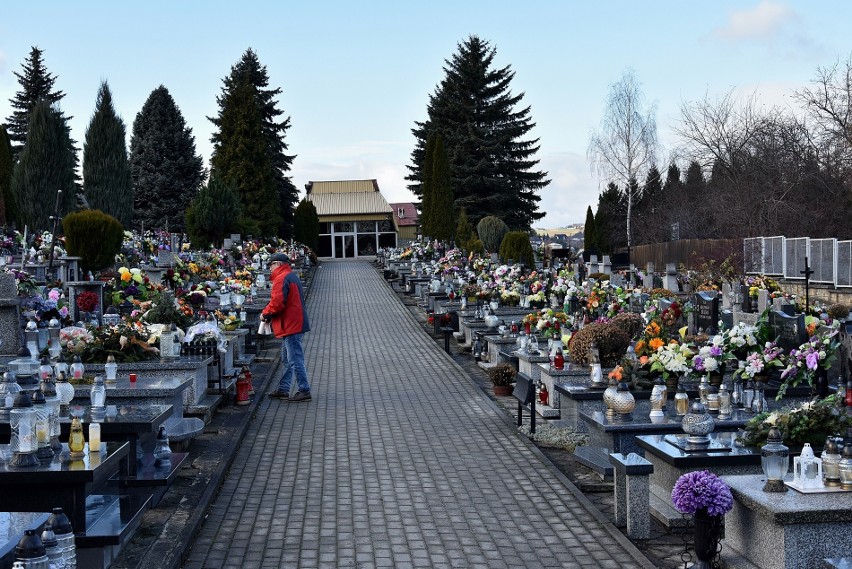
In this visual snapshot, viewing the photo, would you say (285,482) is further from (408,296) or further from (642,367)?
(408,296)

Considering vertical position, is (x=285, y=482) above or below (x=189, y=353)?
below

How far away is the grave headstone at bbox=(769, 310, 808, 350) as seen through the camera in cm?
1098

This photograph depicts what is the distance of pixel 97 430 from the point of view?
6.96 m

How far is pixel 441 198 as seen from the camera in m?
53.7

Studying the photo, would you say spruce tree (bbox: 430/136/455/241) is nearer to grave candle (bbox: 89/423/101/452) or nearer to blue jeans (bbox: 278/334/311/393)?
blue jeans (bbox: 278/334/311/393)

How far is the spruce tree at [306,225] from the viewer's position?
64.8 m

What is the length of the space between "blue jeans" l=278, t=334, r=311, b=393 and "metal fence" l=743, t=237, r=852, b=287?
57.9 feet

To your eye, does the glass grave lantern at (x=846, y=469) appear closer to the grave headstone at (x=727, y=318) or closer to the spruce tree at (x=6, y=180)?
the grave headstone at (x=727, y=318)

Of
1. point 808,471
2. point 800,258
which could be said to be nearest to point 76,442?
point 808,471

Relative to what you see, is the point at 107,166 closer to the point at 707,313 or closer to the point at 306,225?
the point at 306,225

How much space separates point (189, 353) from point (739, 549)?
8365 mm

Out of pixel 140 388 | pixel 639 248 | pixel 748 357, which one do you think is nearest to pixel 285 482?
pixel 140 388

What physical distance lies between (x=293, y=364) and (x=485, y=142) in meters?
46.0

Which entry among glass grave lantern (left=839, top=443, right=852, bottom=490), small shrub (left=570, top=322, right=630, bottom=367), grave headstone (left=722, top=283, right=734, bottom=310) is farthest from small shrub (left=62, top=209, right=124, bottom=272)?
glass grave lantern (left=839, top=443, right=852, bottom=490)
